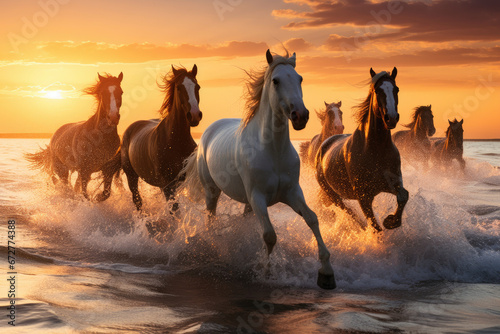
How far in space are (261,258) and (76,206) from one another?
214 inches

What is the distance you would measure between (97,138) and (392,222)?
566 centimetres

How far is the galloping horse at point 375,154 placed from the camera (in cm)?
622

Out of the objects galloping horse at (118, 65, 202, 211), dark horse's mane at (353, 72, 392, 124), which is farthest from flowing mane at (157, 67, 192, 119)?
dark horse's mane at (353, 72, 392, 124)

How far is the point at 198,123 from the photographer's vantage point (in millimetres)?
6852

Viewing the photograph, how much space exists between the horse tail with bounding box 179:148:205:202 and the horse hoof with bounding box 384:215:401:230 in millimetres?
2383

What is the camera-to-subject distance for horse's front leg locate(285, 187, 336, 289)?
5.03 m

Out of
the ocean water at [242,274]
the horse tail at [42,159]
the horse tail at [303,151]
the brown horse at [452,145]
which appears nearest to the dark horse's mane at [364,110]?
the ocean water at [242,274]

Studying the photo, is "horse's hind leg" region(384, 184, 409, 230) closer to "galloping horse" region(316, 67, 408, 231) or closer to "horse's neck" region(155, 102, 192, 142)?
"galloping horse" region(316, 67, 408, 231)

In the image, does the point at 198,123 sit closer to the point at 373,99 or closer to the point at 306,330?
the point at 373,99

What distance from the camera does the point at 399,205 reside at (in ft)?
20.7

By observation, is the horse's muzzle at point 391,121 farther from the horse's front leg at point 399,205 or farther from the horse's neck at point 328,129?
the horse's neck at point 328,129

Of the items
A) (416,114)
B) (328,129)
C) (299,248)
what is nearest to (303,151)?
(328,129)

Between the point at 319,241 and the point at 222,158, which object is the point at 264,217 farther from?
the point at 222,158

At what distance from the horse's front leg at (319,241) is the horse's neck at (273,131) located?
477 mm
